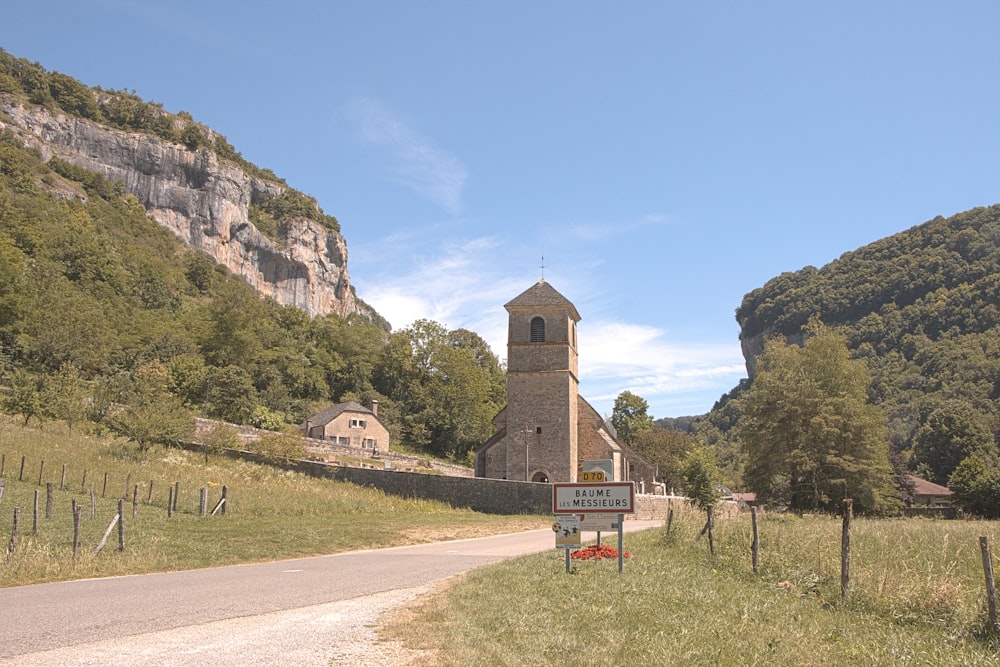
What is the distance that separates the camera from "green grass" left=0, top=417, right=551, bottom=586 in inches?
605

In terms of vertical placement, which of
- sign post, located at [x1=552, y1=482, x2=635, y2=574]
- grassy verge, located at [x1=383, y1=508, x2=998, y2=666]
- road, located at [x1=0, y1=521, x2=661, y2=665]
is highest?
sign post, located at [x1=552, y1=482, x2=635, y2=574]

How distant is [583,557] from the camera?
1494 cm

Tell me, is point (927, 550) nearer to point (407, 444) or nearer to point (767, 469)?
point (767, 469)

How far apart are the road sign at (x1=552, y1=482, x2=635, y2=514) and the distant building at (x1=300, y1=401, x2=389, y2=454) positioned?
5263 cm

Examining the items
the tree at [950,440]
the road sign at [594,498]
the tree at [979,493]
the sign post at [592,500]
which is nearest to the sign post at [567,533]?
the sign post at [592,500]

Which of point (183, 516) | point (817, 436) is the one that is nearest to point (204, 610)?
point (183, 516)

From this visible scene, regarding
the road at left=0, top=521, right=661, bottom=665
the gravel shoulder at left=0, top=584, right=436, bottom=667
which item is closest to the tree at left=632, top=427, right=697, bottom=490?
the road at left=0, top=521, right=661, bottom=665

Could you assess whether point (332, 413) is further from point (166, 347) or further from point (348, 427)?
point (166, 347)

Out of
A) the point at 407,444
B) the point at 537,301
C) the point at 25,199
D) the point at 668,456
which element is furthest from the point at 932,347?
the point at 25,199

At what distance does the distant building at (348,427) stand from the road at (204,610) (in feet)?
164

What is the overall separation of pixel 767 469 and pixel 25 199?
89.1 m

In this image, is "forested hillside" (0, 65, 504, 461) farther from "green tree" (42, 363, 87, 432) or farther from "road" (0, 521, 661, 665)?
"road" (0, 521, 661, 665)

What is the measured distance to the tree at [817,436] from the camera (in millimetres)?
38531

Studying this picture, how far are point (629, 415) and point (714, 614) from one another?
7554cm
